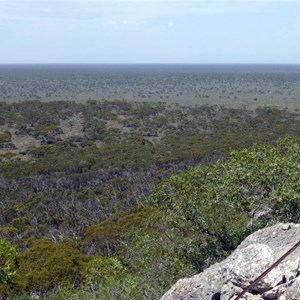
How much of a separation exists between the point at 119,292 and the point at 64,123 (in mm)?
48677

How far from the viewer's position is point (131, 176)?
106 feet

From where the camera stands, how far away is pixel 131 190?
2923 centimetres

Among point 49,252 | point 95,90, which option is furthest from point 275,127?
point 95,90

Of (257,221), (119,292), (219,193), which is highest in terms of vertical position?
(219,193)

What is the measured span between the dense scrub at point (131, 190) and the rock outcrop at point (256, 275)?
2960 millimetres

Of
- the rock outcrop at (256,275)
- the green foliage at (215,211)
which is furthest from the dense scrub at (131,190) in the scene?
the rock outcrop at (256,275)

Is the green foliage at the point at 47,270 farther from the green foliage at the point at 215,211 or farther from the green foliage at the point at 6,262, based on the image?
the green foliage at the point at 215,211

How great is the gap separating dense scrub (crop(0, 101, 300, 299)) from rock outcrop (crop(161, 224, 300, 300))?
2.96 m

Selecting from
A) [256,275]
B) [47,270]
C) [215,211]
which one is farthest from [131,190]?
[256,275]

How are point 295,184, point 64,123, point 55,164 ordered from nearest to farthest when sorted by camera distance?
point 295,184
point 55,164
point 64,123

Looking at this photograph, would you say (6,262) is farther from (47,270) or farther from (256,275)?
(256,275)

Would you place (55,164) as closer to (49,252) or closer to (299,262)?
(49,252)

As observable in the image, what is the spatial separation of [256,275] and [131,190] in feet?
75.8

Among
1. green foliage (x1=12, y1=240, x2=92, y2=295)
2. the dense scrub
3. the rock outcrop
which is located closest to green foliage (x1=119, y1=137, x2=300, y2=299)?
the dense scrub
